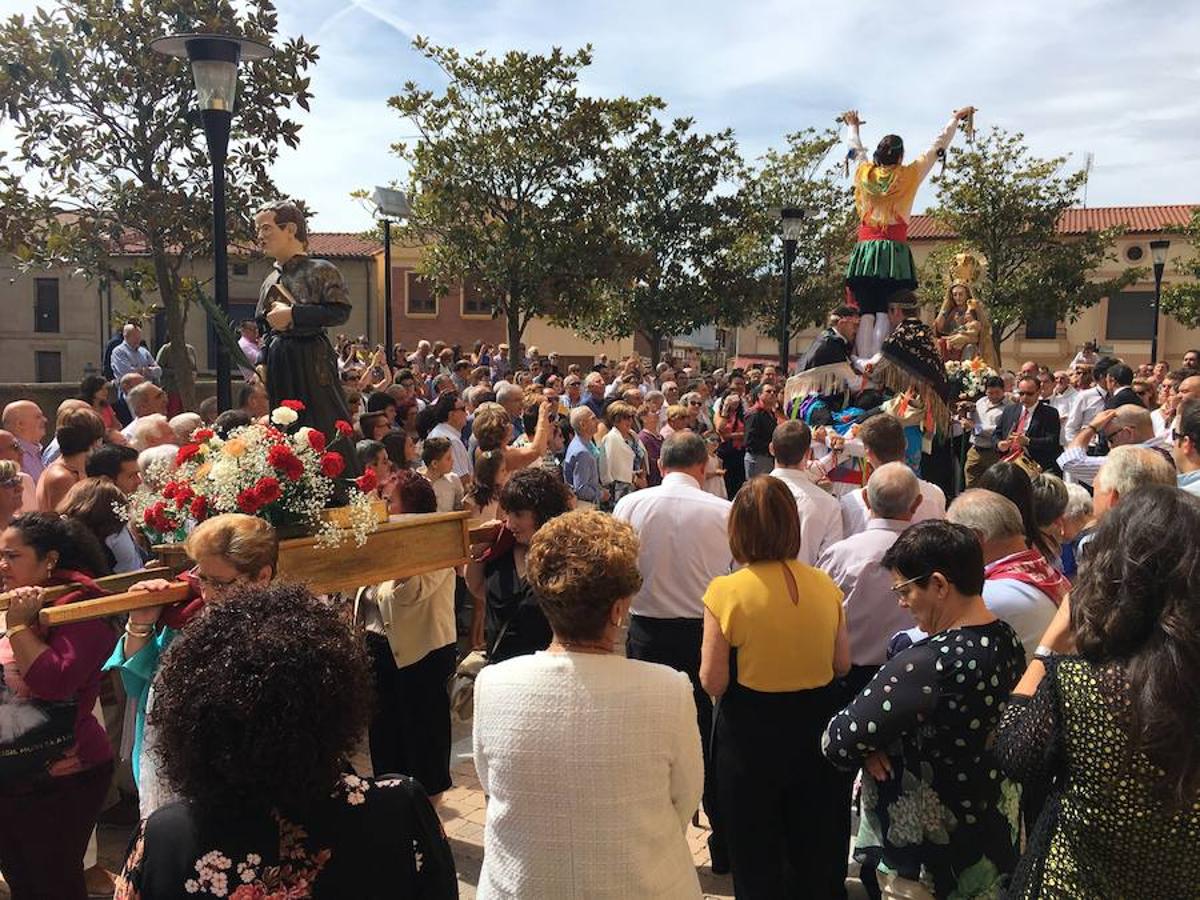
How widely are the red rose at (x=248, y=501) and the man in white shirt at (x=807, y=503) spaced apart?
8.85 feet

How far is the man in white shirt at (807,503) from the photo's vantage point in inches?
203

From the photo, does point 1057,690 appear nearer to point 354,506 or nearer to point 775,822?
point 775,822

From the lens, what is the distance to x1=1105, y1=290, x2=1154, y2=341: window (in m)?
44.5

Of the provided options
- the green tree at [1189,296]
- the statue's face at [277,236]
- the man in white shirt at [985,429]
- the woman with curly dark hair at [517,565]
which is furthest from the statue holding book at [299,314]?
the green tree at [1189,296]

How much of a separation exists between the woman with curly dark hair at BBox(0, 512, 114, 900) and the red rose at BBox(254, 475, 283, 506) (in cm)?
63

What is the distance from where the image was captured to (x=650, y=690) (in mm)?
2385

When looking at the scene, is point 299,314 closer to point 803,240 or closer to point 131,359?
point 131,359

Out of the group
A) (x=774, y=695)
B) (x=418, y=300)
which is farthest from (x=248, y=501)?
(x=418, y=300)

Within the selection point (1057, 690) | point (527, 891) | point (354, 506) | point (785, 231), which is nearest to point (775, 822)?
point (527, 891)

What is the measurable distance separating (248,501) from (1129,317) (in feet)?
163

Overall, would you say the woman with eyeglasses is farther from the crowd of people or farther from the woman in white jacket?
the woman in white jacket

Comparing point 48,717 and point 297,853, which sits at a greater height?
point 297,853

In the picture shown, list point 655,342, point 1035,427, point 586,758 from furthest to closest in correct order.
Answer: point 655,342
point 1035,427
point 586,758

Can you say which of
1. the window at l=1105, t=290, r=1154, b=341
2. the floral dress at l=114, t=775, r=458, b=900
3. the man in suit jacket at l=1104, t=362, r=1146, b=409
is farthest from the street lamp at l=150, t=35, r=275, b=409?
the window at l=1105, t=290, r=1154, b=341
